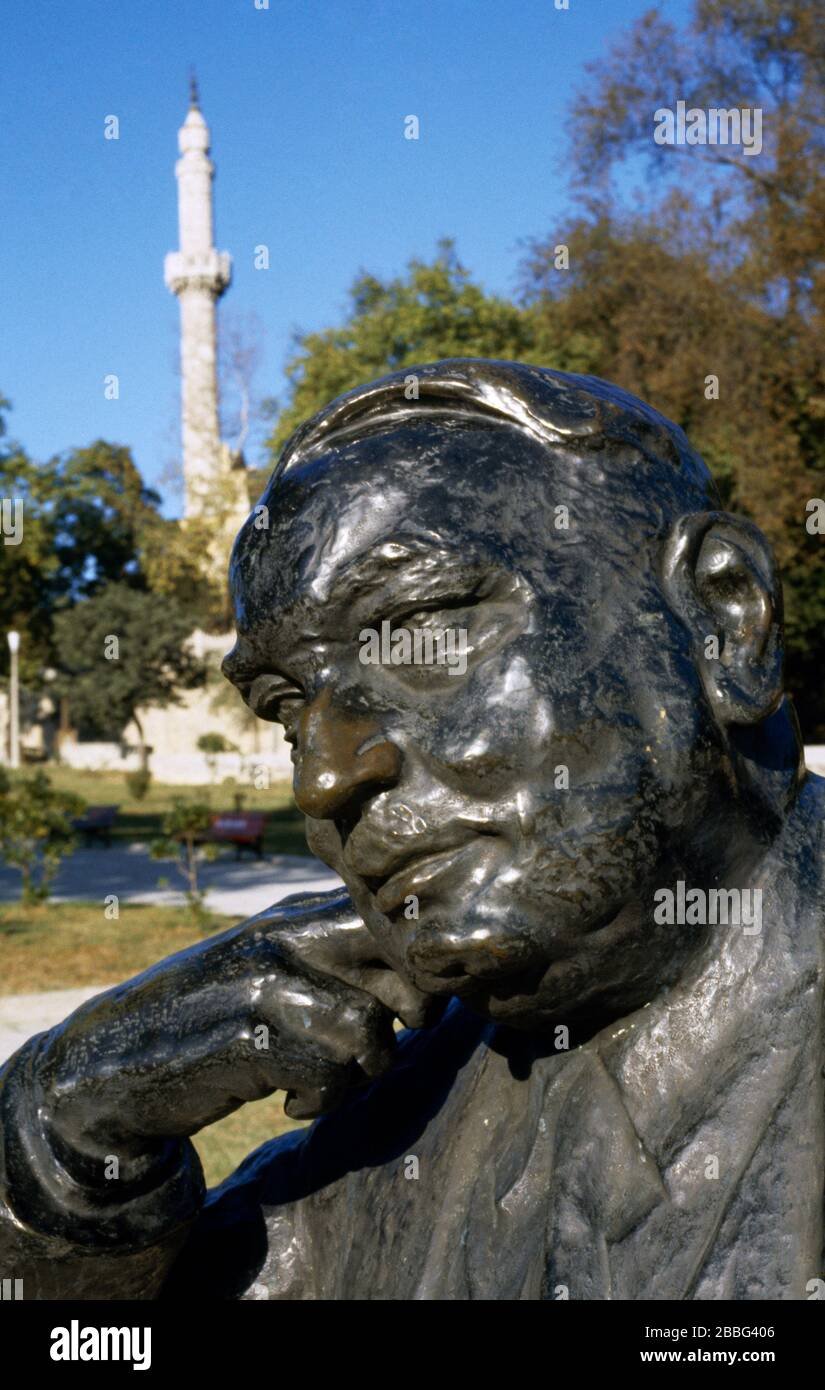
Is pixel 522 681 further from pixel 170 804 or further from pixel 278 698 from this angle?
pixel 170 804

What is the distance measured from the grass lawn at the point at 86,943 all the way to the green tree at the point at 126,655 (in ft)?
64.2

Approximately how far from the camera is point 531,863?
1274 mm

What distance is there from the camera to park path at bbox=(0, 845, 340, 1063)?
12.5 m

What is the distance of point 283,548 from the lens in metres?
1.40

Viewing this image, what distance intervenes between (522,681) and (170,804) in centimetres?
2317

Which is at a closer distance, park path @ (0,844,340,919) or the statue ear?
the statue ear

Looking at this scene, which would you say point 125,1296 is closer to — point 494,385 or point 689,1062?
point 689,1062

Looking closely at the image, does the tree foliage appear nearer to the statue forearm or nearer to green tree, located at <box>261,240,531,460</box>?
green tree, located at <box>261,240,531,460</box>

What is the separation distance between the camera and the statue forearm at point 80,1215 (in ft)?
5.08

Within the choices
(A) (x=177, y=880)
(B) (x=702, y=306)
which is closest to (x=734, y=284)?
(B) (x=702, y=306)

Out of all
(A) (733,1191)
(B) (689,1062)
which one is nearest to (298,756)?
(B) (689,1062)

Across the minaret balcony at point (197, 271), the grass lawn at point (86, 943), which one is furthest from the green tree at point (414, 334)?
the minaret balcony at point (197, 271)

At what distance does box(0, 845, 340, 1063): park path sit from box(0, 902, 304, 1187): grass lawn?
328 mm

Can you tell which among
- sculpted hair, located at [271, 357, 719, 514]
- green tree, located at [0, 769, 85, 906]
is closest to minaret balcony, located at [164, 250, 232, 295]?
green tree, located at [0, 769, 85, 906]
